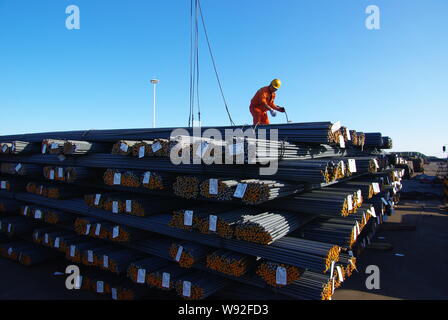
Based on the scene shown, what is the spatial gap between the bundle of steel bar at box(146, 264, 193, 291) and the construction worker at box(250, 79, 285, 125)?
3.51 metres

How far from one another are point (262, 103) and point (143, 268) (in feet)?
13.4

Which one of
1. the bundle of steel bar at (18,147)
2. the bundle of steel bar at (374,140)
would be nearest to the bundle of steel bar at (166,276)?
the bundle of steel bar at (18,147)

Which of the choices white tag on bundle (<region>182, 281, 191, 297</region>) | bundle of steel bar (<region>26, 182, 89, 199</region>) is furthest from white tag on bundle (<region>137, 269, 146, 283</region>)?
bundle of steel bar (<region>26, 182, 89, 199</region>)

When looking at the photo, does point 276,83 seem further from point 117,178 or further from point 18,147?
point 18,147

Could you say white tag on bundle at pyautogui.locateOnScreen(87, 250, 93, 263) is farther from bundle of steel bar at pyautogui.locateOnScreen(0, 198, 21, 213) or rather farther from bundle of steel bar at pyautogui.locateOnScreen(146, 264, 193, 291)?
bundle of steel bar at pyautogui.locateOnScreen(0, 198, 21, 213)

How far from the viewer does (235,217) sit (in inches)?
147

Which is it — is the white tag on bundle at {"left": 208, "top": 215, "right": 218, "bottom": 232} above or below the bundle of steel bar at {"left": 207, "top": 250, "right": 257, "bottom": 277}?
above

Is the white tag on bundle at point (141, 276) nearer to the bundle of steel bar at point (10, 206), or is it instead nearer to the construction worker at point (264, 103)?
the construction worker at point (264, 103)

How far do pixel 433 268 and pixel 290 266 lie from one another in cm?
532

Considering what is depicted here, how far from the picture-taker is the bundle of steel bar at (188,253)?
12.8ft

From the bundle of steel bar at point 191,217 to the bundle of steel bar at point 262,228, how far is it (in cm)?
54

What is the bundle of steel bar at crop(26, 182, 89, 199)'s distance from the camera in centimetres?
596
